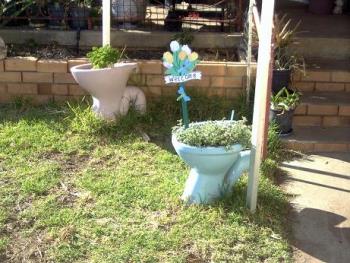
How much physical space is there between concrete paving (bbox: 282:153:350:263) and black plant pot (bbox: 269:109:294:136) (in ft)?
0.97

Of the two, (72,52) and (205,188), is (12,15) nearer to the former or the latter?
(72,52)

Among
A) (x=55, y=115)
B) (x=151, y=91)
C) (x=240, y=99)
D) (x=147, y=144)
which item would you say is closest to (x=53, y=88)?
(x=55, y=115)

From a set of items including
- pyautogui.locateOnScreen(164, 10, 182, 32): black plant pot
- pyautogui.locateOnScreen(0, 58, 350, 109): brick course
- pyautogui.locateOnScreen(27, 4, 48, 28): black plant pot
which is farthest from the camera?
pyautogui.locateOnScreen(164, 10, 182, 32): black plant pot

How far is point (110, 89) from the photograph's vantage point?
165 inches

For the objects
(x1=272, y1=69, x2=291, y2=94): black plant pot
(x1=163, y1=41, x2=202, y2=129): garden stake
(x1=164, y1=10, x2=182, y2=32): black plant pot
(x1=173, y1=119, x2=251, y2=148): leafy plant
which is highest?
(x1=164, y1=10, x2=182, y2=32): black plant pot

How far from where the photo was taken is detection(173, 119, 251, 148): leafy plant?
309 centimetres

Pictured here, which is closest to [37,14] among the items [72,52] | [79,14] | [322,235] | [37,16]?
[37,16]

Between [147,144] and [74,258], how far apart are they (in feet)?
4.75

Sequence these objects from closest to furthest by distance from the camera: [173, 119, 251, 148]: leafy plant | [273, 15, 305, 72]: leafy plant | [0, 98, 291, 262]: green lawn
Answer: [0, 98, 291, 262]: green lawn, [173, 119, 251, 148]: leafy plant, [273, 15, 305, 72]: leafy plant

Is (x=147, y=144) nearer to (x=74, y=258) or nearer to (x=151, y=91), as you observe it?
(x=151, y=91)

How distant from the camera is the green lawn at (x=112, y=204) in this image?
9.52 feet

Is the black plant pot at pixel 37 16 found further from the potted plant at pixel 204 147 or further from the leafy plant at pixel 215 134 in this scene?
the leafy plant at pixel 215 134

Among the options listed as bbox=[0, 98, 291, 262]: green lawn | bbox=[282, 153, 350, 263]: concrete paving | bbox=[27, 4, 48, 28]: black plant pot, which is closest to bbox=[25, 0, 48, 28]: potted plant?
bbox=[27, 4, 48, 28]: black plant pot

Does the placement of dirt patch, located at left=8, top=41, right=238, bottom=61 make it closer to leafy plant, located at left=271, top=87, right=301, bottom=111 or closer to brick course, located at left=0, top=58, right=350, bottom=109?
brick course, located at left=0, top=58, right=350, bottom=109
